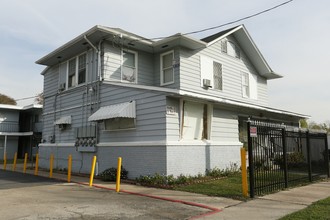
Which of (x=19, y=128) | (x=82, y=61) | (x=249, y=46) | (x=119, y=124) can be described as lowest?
(x=119, y=124)

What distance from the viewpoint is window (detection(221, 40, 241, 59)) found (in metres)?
18.0

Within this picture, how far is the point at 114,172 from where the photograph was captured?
1260 cm

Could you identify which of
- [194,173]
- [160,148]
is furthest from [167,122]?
[194,173]

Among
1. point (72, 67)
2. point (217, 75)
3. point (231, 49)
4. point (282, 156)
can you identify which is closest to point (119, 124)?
point (72, 67)

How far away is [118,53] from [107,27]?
1521mm

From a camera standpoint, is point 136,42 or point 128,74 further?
point 128,74

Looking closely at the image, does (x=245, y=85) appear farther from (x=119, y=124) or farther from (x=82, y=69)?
(x=82, y=69)

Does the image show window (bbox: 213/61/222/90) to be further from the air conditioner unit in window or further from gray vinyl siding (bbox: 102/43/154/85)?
gray vinyl siding (bbox: 102/43/154/85)

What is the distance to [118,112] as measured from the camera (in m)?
12.1

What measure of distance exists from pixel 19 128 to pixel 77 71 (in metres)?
19.8

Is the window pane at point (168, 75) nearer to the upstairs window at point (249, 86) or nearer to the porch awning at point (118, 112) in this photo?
the porch awning at point (118, 112)

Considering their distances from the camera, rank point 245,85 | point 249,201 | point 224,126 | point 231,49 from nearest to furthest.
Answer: point 249,201
point 224,126
point 231,49
point 245,85

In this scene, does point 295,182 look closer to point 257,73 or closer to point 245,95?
point 245,95

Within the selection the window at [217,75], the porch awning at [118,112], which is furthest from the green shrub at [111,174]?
the window at [217,75]
